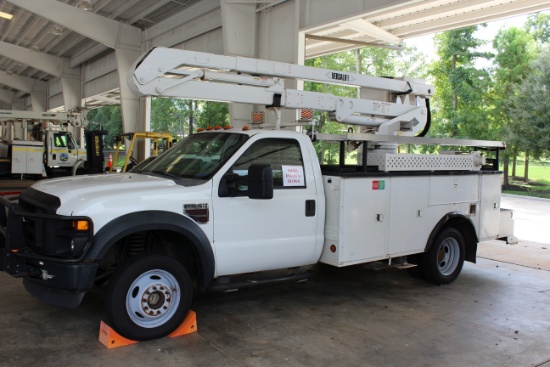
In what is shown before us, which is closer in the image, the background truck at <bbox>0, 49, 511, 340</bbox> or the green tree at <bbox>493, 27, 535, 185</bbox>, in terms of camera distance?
the background truck at <bbox>0, 49, 511, 340</bbox>

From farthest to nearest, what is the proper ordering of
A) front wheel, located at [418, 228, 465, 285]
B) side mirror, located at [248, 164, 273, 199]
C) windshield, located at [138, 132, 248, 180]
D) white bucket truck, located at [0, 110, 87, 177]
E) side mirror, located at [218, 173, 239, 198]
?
white bucket truck, located at [0, 110, 87, 177]
front wheel, located at [418, 228, 465, 285]
windshield, located at [138, 132, 248, 180]
side mirror, located at [218, 173, 239, 198]
side mirror, located at [248, 164, 273, 199]

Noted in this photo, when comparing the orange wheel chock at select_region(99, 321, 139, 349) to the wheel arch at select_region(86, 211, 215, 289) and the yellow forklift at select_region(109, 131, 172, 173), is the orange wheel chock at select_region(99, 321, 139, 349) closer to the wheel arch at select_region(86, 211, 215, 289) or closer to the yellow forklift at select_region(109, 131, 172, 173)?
the wheel arch at select_region(86, 211, 215, 289)

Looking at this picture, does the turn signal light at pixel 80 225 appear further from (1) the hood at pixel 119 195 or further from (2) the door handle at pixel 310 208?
(2) the door handle at pixel 310 208

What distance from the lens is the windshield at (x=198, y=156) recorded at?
16.8 feet

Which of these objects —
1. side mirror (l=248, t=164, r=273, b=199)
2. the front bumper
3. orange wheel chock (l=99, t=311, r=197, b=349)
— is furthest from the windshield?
orange wheel chock (l=99, t=311, r=197, b=349)

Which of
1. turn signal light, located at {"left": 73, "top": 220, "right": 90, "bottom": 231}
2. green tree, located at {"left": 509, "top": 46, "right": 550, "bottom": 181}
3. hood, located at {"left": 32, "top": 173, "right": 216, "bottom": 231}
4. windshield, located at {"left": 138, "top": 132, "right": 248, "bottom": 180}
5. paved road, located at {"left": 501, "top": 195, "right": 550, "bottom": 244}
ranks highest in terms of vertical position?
green tree, located at {"left": 509, "top": 46, "right": 550, "bottom": 181}

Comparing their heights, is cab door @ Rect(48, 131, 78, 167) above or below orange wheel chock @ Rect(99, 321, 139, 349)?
above

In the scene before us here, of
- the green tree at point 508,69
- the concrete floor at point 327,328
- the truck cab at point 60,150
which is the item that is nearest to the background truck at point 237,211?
the concrete floor at point 327,328

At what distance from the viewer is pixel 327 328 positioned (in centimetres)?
512

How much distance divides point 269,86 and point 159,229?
2667mm

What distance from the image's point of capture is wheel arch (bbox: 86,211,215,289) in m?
4.25

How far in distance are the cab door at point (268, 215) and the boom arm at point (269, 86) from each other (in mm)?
1011

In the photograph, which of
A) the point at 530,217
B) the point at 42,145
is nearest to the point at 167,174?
the point at 42,145

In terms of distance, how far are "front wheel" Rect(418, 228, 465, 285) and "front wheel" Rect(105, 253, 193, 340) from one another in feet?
11.5
